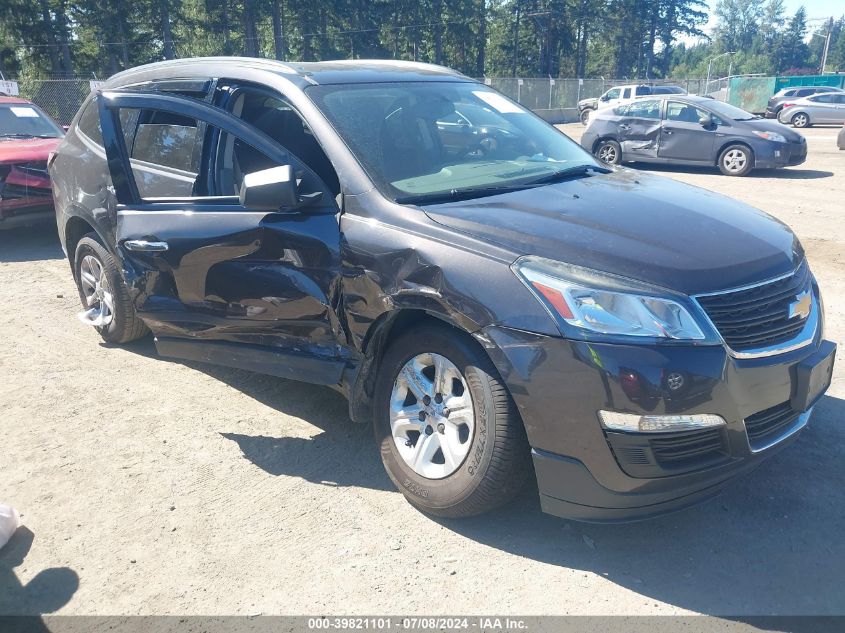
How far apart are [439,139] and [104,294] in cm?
289

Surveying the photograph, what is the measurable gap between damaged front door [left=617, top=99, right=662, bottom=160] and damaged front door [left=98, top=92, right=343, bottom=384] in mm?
12192

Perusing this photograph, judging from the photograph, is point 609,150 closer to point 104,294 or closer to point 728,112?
point 728,112

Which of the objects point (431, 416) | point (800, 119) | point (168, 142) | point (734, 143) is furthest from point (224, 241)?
point (800, 119)

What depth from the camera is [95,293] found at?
5.43 meters

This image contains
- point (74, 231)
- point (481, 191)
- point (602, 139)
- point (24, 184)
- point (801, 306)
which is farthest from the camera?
point (602, 139)

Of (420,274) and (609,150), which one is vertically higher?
(420,274)

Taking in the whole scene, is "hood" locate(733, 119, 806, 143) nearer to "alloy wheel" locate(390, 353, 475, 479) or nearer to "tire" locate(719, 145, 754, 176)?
"tire" locate(719, 145, 754, 176)

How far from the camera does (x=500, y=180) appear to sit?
144 inches

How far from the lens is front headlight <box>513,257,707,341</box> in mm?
2598

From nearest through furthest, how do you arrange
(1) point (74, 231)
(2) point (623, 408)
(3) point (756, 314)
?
(2) point (623, 408), (3) point (756, 314), (1) point (74, 231)

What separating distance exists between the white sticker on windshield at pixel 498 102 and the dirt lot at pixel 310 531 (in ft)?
6.65

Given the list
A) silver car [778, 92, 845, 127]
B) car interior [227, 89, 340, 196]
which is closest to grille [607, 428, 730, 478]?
car interior [227, 89, 340, 196]

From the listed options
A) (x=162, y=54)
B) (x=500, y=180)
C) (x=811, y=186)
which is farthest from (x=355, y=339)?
(x=162, y=54)

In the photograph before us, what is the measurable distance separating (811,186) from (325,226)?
11.4m
